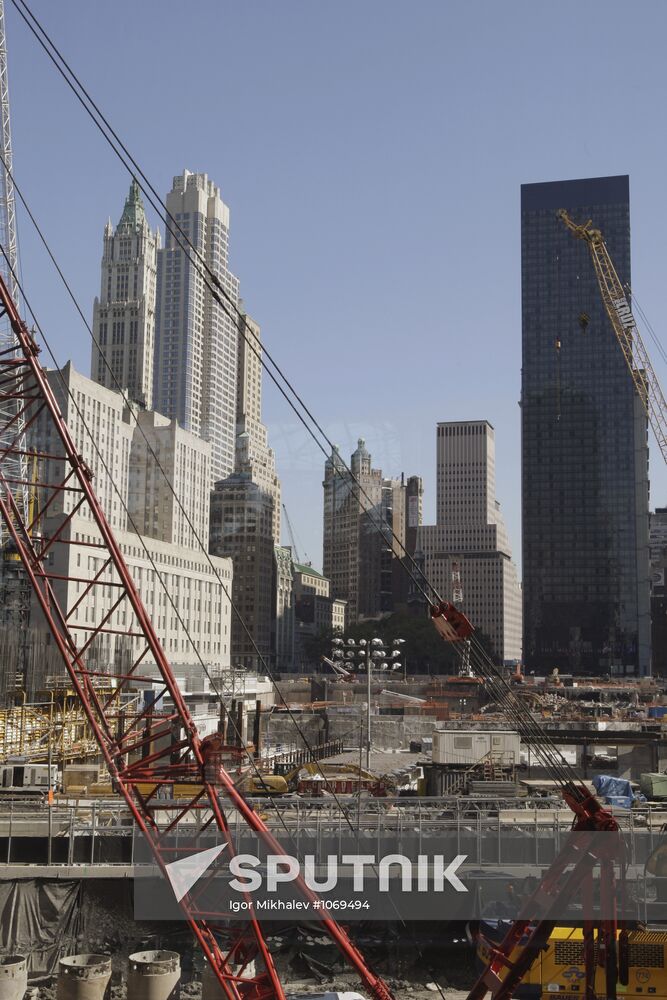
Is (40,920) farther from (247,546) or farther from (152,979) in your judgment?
(247,546)

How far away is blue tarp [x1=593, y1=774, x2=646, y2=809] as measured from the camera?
3120cm

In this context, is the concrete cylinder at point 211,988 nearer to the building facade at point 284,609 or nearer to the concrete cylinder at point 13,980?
the concrete cylinder at point 13,980

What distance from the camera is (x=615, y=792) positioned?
32312mm

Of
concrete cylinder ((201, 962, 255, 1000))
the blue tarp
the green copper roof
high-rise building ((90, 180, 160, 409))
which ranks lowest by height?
concrete cylinder ((201, 962, 255, 1000))

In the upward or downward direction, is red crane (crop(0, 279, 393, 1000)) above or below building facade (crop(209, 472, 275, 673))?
below

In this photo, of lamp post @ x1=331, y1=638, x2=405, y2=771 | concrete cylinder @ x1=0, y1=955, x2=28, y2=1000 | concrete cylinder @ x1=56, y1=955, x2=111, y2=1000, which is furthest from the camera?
lamp post @ x1=331, y1=638, x2=405, y2=771

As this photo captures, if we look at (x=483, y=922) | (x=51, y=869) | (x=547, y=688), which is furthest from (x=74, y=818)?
(x=547, y=688)

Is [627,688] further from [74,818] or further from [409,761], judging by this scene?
[74,818]

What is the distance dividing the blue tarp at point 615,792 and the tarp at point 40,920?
16266 millimetres

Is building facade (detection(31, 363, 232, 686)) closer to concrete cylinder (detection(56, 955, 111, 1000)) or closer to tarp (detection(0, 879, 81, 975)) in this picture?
tarp (detection(0, 879, 81, 975))

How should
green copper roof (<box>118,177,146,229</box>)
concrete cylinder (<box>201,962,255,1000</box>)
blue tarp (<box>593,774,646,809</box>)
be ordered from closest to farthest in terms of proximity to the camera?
Answer: 1. concrete cylinder (<box>201,962,255,1000</box>)
2. blue tarp (<box>593,774,646,809</box>)
3. green copper roof (<box>118,177,146,229</box>)

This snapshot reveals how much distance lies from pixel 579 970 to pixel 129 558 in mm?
90052

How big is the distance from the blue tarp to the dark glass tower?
156 m

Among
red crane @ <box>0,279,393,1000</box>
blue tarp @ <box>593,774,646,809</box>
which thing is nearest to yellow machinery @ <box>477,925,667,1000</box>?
red crane @ <box>0,279,393,1000</box>
